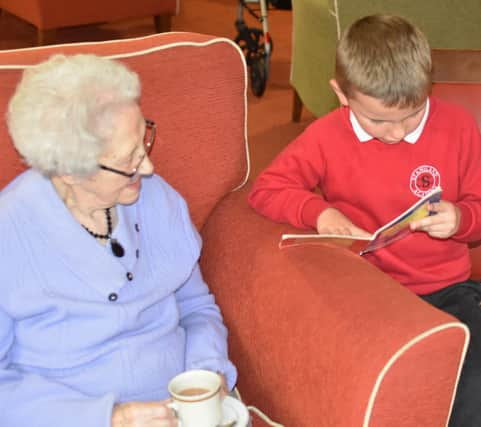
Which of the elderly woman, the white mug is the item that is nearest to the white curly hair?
the elderly woman

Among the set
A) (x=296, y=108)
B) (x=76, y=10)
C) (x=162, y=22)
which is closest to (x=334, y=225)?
(x=296, y=108)

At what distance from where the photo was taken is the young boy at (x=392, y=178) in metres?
1.63

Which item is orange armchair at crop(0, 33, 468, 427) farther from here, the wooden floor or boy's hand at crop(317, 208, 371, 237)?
the wooden floor

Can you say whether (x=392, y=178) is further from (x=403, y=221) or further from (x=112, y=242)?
(x=112, y=242)

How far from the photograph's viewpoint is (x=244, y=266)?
168 centimetres

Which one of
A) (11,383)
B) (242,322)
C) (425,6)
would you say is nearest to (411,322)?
(242,322)

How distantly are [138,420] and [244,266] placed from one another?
0.41m

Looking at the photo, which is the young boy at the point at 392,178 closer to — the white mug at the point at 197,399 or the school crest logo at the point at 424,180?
the school crest logo at the point at 424,180

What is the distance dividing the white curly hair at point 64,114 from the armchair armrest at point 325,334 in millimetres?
434

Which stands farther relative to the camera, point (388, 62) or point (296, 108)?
point (296, 108)

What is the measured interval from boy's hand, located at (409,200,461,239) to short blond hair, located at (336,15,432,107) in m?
0.23

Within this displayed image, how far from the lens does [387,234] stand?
154cm

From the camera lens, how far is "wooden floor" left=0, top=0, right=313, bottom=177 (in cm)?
417

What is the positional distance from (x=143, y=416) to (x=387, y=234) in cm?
56
